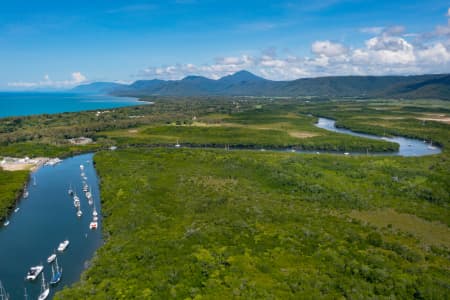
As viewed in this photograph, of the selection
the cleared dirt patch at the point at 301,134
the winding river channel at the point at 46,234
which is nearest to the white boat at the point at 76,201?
the winding river channel at the point at 46,234

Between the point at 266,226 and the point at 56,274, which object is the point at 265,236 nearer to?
the point at 266,226

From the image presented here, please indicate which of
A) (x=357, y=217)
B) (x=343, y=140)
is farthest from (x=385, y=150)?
(x=357, y=217)

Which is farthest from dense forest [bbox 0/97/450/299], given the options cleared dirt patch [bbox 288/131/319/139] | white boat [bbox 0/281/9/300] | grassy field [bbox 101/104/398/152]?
cleared dirt patch [bbox 288/131/319/139]

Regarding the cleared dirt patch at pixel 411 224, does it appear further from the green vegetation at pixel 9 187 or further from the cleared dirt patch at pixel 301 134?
the cleared dirt patch at pixel 301 134

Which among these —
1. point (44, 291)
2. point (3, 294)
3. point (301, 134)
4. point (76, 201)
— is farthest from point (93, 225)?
point (301, 134)

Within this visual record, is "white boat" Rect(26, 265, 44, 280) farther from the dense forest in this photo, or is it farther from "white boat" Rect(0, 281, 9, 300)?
the dense forest

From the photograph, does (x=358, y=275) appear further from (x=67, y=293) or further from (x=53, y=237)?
(x=53, y=237)
